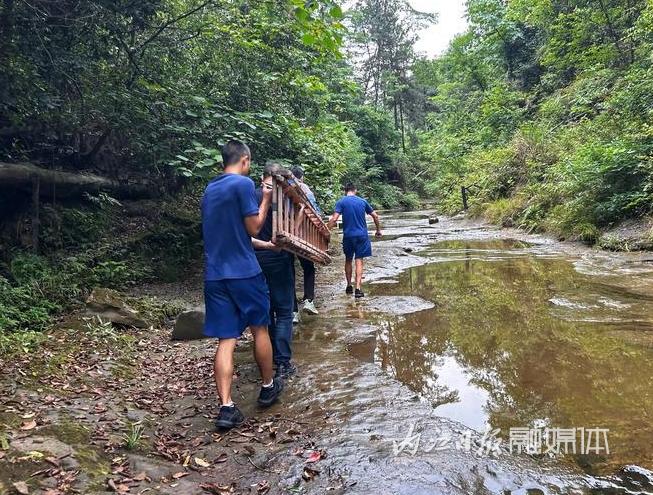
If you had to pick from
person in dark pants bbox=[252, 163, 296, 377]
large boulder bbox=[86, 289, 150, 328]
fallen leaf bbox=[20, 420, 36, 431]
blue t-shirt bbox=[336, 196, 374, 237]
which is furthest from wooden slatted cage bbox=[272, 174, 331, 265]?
large boulder bbox=[86, 289, 150, 328]

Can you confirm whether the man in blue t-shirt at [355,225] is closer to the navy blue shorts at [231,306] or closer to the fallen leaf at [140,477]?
the navy blue shorts at [231,306]

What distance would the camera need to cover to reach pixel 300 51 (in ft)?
31.8

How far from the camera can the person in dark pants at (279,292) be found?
14.5 feet

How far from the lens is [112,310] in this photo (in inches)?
243

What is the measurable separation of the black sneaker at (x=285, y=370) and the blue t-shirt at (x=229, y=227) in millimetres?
1083

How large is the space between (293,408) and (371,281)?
549cm

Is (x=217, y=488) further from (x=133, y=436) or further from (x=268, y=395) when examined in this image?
(x=268, y=395)

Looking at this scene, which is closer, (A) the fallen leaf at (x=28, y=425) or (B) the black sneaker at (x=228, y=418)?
(A) the fallen leaf at (x=28, y=425)

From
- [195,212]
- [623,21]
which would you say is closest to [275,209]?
[195,212]

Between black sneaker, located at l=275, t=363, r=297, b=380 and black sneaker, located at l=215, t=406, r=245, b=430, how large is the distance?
2.62ft

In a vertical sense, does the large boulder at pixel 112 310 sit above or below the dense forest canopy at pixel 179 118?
below

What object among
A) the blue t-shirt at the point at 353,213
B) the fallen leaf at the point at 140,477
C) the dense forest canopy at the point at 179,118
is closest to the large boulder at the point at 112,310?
the dense forest canopy at the point at 179,118

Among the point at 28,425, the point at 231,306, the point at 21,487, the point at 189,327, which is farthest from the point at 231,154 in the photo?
the point at 189,327

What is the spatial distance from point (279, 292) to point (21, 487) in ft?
8.41
